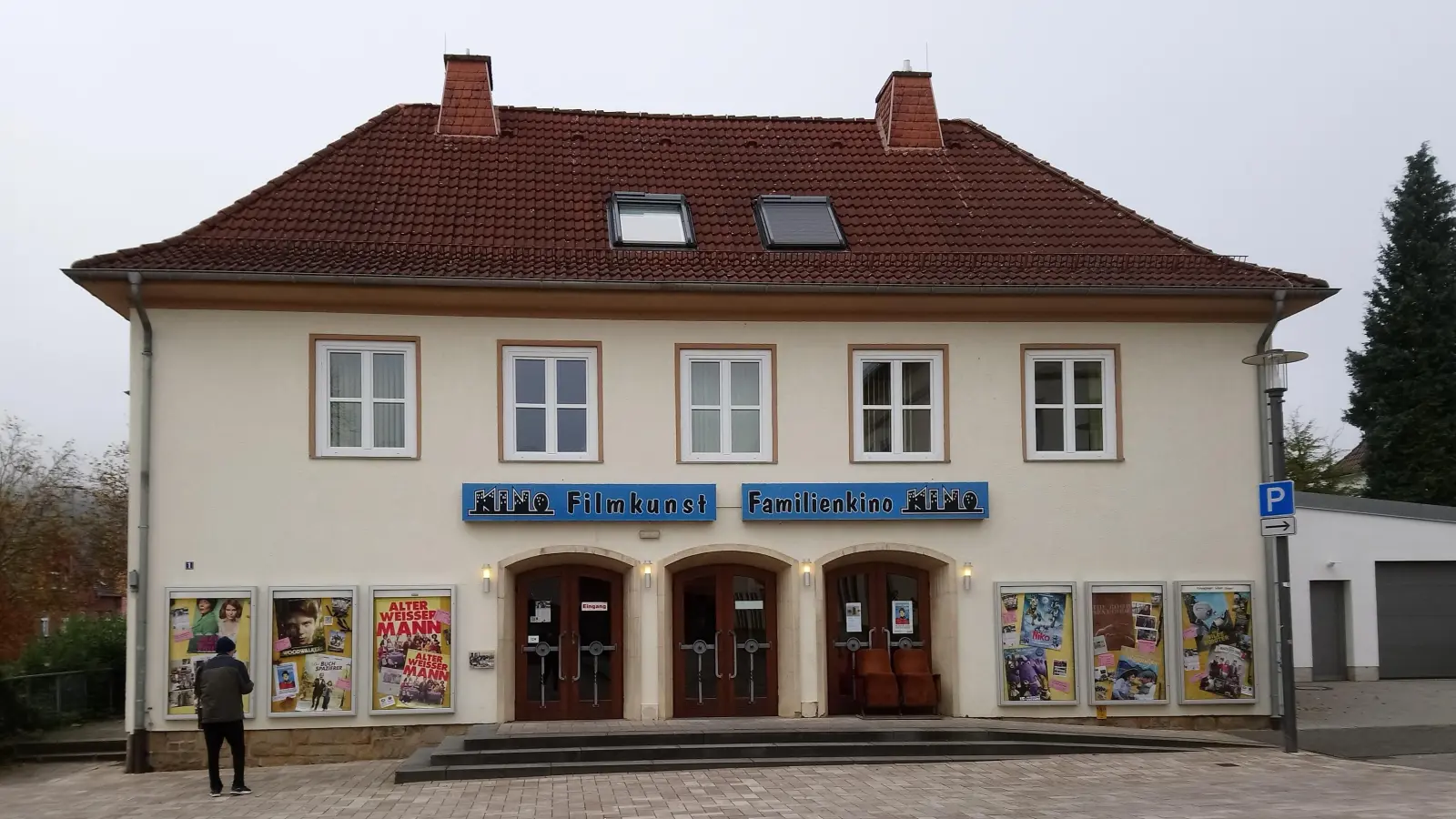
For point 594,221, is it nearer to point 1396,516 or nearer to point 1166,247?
point 1166,247

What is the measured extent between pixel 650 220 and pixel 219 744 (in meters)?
8.33

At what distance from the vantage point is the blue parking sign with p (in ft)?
45.0

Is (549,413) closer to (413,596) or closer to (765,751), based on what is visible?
(413,596)

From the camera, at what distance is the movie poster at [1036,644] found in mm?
15703

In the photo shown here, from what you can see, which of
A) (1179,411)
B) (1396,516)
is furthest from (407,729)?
(1396,516)

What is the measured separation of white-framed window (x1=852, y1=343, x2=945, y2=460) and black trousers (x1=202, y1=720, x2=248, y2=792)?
7.83 m

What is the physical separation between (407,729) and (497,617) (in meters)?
1.65

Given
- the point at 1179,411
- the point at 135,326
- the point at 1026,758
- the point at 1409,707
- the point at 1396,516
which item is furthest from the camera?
the point at 1396,516

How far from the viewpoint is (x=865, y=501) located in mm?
15641

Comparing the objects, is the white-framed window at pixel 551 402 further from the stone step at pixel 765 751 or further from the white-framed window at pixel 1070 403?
the white-framed window at pixel 1070 403

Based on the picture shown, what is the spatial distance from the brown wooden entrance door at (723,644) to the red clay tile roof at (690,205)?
384 cm

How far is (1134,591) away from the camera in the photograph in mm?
15891

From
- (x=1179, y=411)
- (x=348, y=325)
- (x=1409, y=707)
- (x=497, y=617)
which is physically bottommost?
(x=1409, y=707)

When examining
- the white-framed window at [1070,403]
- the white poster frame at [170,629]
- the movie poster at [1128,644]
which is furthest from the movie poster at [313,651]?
Result: the movie poster at [1128,644]
